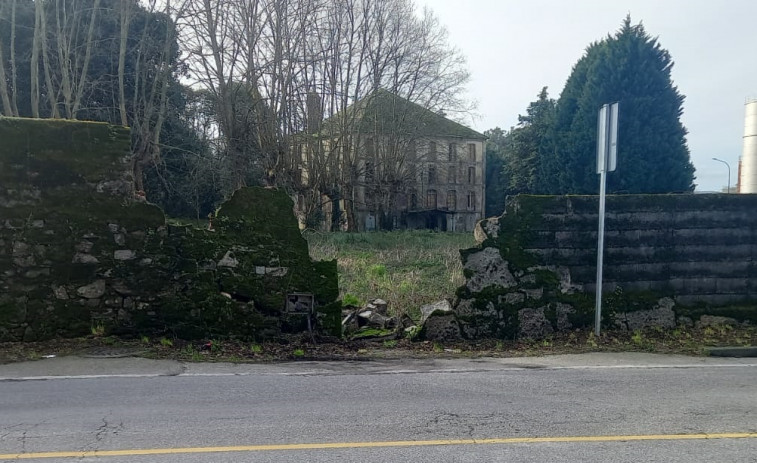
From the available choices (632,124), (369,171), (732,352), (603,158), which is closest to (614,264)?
(603,158)

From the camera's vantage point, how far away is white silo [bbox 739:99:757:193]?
49156 mm

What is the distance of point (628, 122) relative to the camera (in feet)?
100

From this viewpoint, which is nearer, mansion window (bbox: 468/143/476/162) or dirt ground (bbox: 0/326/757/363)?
dirt ground (bbox: 0/326/757/363)

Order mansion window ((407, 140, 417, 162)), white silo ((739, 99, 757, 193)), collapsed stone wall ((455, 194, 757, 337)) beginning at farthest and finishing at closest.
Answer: white silo ((739, 99, 757, 193)), mansion window ((407, 140, 417, 162)), collapsed stone wall ((455, 194, 757, 337))

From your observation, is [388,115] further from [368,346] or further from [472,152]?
[368,346]

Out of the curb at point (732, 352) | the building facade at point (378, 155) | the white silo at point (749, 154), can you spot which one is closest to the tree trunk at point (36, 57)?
the building facade at point (378, 155)

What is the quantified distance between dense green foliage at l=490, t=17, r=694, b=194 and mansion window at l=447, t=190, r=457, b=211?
2664 centimetres

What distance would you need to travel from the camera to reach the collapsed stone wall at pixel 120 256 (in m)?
8.72

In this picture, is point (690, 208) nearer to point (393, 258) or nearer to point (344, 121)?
point (393, 258)

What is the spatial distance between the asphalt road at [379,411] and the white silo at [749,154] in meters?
49.3

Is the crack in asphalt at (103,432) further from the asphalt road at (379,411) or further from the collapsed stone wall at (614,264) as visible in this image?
the collapsed stone wall at (614,264)

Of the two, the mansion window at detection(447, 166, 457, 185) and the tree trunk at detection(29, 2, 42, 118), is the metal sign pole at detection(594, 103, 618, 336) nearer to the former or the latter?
the tree trunk at detection(29, 2, 42, 118)

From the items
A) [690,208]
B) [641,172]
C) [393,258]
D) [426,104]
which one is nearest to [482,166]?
[426,104]

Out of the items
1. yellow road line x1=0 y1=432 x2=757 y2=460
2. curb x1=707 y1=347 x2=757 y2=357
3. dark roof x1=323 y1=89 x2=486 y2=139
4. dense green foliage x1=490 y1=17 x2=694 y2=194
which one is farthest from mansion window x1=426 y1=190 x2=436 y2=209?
yellow road line x1=0 y1=432 x2=757 y2=460
